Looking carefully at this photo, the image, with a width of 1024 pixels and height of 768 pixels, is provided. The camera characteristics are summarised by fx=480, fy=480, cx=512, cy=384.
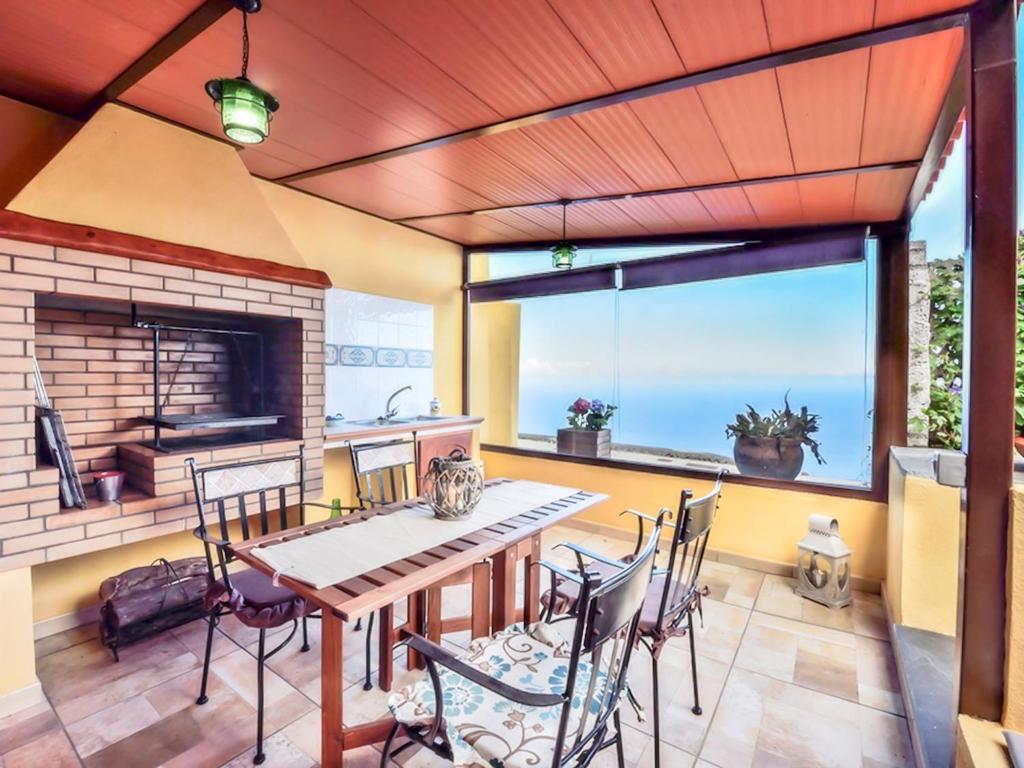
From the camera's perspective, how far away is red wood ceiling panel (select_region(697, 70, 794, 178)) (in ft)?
5.87

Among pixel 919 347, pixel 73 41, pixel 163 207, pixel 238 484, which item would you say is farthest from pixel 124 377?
pixel 919 347

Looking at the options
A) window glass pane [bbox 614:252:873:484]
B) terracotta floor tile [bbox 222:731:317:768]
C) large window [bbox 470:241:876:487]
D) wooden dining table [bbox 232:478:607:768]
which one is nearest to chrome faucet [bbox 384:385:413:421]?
large window [bbox 470:241:876:487]

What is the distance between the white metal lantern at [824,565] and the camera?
9.45ft

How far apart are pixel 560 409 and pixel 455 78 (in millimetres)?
3217

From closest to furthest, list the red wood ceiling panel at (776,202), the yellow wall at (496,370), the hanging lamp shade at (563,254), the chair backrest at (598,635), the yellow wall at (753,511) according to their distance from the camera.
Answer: the chair backrest at (598,635), the red wood ceiling panel at (776,202), the yellow wall at (753,511), the hanging lamp shade at (563,254), the yellow wall at (496,370)

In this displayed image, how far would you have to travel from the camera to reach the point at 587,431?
13.9 ft

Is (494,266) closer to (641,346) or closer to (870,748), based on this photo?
(641,346)

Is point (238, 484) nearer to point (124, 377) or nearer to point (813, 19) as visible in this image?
point (124, 377)

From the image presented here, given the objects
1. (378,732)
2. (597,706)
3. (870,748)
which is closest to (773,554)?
(870,748)

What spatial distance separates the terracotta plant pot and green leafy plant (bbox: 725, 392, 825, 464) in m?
0.04

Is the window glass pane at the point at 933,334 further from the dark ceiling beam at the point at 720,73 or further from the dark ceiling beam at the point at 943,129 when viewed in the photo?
the dark ceiling beam at the point at 720,73

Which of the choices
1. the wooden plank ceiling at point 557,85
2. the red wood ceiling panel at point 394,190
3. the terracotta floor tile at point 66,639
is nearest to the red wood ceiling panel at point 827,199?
the wooden plank ceiling at point 557,85

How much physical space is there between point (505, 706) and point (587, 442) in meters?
2.99

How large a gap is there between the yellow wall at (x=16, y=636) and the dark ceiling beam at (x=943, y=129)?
375cm
